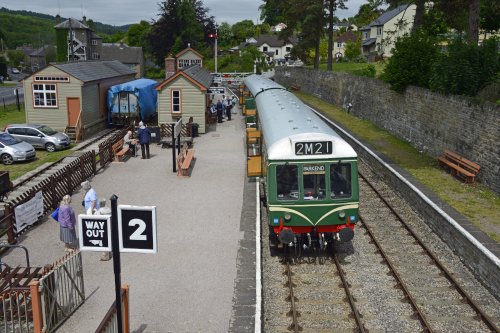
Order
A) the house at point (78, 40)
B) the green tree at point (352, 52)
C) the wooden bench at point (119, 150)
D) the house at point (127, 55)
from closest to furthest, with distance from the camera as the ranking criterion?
the wooden bench at point (119, 150) < the house at point (78, 40) < the house at point (127, 55) < the green tree at point (352, 52)

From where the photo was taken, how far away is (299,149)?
37.8ft

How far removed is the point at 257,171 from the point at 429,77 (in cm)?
1144

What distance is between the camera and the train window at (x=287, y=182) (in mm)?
11578

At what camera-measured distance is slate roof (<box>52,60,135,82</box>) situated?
28233 mm

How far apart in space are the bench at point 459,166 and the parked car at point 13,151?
18.0 metres

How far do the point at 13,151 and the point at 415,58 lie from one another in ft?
64.6

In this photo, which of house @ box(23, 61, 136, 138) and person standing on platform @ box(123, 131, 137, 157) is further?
house @ box(23, 61, 136, 138)

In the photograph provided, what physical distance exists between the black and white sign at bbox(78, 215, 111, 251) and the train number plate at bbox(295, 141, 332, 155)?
211 inches

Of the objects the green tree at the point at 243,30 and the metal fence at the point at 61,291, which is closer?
the metal fence at the point at 61,291

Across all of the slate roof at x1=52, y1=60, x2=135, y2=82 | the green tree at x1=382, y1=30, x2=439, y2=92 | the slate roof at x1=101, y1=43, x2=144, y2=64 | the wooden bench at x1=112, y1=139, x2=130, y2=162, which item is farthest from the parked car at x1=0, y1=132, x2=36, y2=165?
the slate roof at x1=101, y1=43, x2=144, y2=64

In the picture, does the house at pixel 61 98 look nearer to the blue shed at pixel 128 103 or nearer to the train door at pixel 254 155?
the blue shed at pixel 128 103

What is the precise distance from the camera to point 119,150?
2406cm

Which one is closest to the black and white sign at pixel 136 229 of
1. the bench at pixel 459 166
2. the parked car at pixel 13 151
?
the bench at pixel 459 166

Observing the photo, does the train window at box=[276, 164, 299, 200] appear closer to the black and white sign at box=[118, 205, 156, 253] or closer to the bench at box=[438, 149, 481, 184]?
the black and white sign at box=[118, 205, 156, 253]
